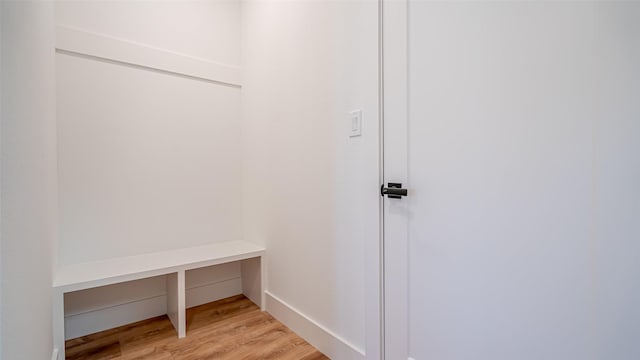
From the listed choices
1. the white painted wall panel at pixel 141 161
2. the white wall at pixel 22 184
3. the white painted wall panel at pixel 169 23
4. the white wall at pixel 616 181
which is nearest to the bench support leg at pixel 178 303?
the white painted wall panel at pixel 141 161

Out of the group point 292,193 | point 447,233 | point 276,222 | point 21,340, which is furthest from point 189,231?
point 447,233

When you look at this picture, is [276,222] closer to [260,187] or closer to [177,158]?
[260,187]

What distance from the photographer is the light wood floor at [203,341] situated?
159 cm

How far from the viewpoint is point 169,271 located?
175 cm

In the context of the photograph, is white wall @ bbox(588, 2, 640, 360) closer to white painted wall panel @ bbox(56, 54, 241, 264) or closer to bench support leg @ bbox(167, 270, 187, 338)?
bench support leg @ bbox(167, 270, 187, 338)

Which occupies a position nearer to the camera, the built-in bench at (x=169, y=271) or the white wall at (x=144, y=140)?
the built-in bench at (x=169, y=271)

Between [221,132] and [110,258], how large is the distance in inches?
44.5

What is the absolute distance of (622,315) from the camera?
0.74m

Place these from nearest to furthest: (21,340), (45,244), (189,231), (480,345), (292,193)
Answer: (21,340) → (480,345) → (45,244) → (292,193) → (189,231)

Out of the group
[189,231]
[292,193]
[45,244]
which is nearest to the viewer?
[45,244]

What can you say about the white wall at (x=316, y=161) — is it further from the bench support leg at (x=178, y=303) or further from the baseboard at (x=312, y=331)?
the bench support leg at (x=178, y=303)

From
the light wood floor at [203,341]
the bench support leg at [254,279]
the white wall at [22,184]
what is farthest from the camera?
the bench support leg at [254,279]

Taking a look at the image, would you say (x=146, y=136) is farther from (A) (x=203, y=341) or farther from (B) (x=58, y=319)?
(A) (x=203, y=341)

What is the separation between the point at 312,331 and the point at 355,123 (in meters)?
1.19
